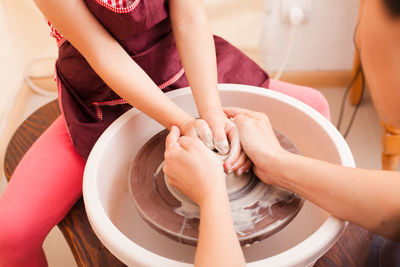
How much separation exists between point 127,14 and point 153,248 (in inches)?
22.7

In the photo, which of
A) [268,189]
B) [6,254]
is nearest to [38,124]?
[6,254]

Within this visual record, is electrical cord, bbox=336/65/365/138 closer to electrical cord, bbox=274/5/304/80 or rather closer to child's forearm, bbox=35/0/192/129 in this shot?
electrical cord, bbox=274/5/304/80

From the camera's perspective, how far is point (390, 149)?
1.65 meters

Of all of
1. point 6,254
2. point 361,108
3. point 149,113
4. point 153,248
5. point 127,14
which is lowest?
point 361,108

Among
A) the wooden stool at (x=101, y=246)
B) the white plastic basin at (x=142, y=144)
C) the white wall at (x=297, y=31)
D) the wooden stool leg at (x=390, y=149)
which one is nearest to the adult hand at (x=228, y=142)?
the white plastic basin at (x=142, y=144)

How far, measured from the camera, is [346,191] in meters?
0.76

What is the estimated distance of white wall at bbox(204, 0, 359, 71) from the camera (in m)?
2.09

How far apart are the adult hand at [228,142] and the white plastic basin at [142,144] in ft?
0.65

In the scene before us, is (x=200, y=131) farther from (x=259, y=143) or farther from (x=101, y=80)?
(x=101, y=80)

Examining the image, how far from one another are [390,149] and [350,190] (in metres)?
1.03

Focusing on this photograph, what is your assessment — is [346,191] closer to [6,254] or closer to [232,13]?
[6,254]

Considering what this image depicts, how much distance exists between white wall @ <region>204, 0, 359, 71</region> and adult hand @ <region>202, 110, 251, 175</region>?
4.21ft

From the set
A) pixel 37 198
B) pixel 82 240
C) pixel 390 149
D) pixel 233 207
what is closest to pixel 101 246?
pixel 82 240

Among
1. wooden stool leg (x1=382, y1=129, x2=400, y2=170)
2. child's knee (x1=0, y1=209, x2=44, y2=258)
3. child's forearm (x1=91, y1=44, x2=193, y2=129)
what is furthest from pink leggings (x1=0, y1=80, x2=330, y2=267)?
wooden stool leg (x1=382, y1=129, x2=400, y2=170)
